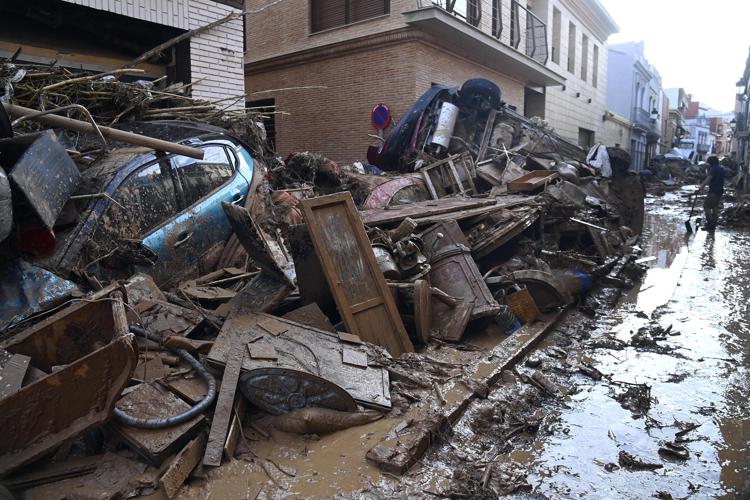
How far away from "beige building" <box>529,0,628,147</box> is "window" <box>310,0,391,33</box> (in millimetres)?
9360

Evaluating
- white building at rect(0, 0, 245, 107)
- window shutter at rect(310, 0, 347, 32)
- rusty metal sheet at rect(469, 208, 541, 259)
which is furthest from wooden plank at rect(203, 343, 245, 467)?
window shutter at rect(310, 0, 347, 32)

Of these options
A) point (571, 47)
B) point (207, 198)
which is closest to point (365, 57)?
point (207, 198)

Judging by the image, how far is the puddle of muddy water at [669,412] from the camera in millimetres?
3029

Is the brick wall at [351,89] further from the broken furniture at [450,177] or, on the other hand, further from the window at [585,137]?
the window at [585,137]

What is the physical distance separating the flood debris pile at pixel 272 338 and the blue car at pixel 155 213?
1.2 inches

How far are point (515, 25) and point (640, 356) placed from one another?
15.7 m

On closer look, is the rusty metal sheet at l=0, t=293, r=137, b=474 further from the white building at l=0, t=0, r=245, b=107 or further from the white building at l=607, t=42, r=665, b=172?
the white building at l=607, t=42, r=665, b=172

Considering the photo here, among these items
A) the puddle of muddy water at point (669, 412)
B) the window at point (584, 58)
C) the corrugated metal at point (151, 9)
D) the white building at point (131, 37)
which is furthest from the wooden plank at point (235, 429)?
the window at point (584, 58)

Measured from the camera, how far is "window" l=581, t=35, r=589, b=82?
25.4 metres

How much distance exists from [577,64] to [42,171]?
1006 inches

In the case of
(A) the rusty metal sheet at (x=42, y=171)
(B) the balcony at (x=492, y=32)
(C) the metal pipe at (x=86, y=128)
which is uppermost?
(B) the balcony at (x=492, y=32)

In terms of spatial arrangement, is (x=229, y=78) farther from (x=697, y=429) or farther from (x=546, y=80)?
(x=546, y=80)

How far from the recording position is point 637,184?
1081cm

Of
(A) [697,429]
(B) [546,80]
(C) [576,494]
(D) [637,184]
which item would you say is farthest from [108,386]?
(B) [546,80]
